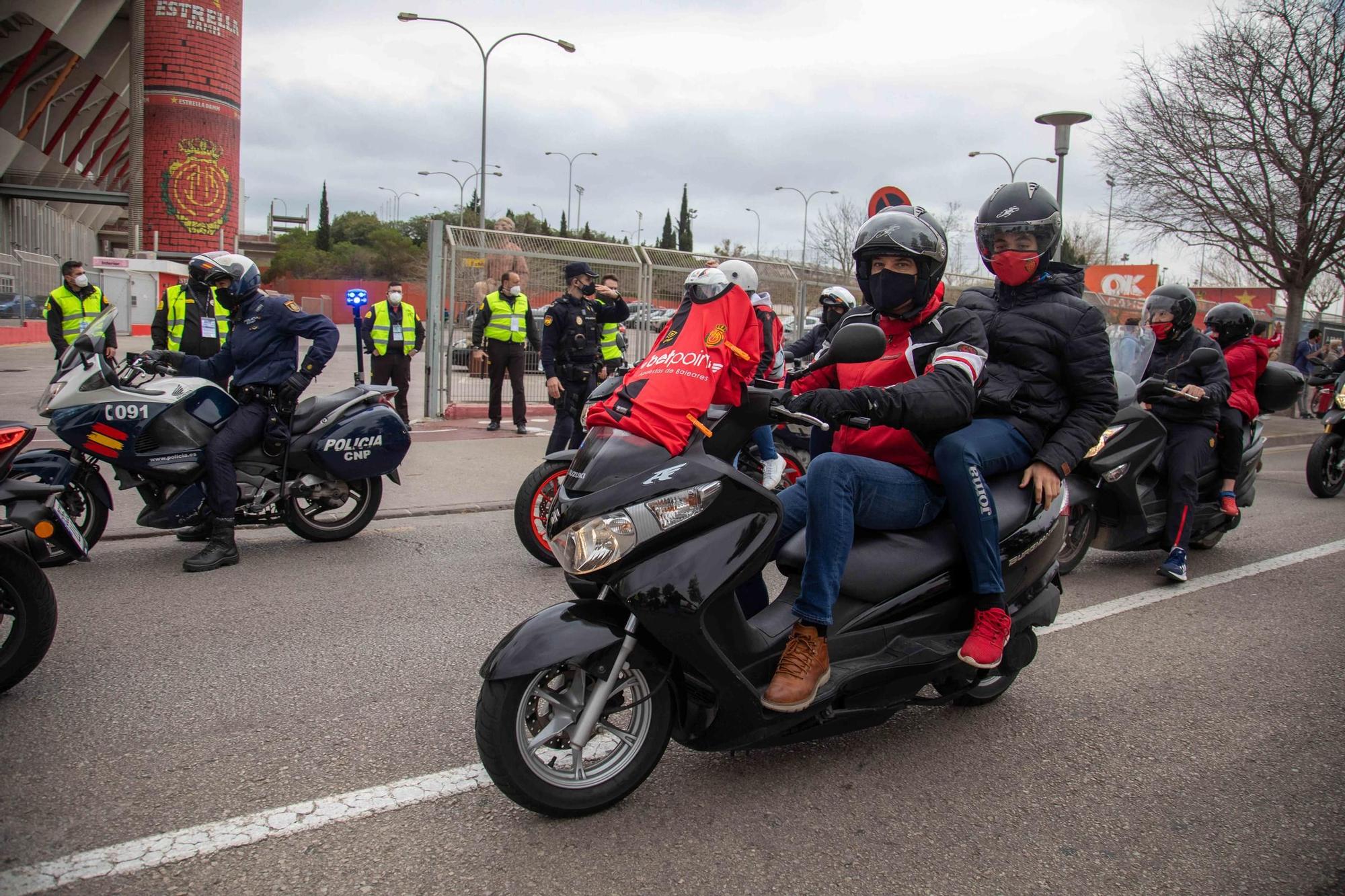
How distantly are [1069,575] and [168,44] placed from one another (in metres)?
45.6

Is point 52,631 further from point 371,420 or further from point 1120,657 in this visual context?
point 1120,657

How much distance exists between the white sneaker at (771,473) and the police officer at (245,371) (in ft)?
10.5

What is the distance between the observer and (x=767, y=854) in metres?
2.63

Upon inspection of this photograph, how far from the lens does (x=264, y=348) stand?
19.2ft

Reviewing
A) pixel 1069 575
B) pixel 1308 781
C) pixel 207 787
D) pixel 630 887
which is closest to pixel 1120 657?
pixel 1308 781

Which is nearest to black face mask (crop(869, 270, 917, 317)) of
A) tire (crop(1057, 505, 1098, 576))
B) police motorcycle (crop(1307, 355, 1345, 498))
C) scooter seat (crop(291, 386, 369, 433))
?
tire (crop(1057, 505, 1098, 576))

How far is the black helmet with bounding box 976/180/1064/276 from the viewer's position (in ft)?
11.6

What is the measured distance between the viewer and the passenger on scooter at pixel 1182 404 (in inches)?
233

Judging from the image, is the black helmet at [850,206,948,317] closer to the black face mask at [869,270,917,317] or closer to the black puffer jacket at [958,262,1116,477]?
the black face mask at [869,270,917,317]

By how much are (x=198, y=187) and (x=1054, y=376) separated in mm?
45937

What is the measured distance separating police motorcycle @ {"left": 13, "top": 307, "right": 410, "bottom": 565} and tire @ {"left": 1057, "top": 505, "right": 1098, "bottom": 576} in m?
4.34

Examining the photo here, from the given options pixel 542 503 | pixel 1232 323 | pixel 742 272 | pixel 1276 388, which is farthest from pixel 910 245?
pixel 1276 388

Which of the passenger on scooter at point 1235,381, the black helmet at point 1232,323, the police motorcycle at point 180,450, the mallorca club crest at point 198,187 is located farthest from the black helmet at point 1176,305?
the mallorca club crest at point 198,187

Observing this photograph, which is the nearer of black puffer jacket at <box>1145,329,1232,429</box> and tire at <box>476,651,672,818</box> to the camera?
tire at <box>476,651,672,818</box>
